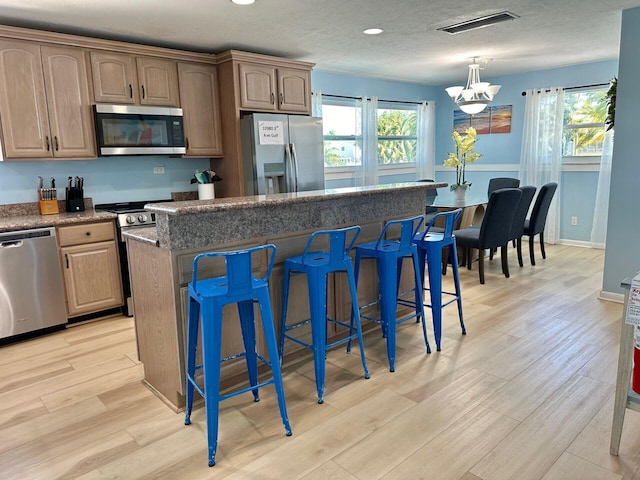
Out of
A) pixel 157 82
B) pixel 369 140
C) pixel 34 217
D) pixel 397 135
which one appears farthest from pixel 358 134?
pixel 34 217

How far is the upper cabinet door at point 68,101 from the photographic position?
11.5 feet

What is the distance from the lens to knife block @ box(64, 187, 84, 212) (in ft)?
12.7

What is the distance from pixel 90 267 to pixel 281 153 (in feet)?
6.39

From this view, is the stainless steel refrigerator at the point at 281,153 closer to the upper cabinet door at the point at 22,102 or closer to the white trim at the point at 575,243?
the upper cabinet door at the point at 22,102

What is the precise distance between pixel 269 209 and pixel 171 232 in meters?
0.57

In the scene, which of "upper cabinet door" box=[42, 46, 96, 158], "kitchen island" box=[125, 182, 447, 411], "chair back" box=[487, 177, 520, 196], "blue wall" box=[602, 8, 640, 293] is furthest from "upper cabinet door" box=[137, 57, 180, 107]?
"chair back" box=[487, 177, 520, 196]

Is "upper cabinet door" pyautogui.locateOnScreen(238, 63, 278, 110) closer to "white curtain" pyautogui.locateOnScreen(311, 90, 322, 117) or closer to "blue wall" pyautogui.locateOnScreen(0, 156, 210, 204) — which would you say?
"blue wall" pyautogui.locateOnScreen(0, 156, 210, 204)

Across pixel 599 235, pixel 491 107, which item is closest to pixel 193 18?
pixel 491 107

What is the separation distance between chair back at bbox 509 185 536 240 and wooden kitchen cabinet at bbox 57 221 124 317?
12.6 ft

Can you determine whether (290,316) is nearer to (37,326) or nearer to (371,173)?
(37,326)

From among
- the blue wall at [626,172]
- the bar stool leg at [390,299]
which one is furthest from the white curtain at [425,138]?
the bar stool leg at [390,299]

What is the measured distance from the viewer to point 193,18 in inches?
132

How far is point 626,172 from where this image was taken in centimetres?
363

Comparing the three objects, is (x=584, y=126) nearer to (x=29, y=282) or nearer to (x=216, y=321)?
(x=216, y=321)
